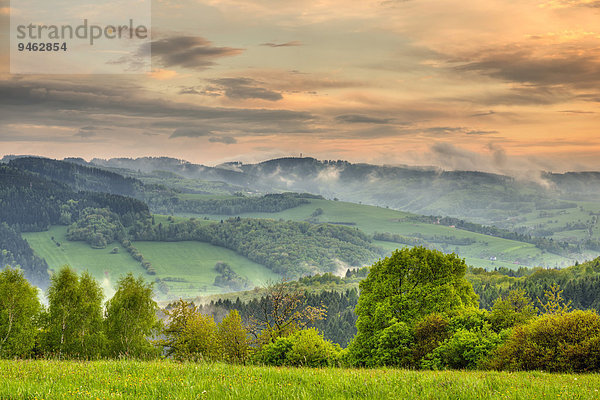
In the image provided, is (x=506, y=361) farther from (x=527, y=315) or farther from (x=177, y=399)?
(x=177, y=399)

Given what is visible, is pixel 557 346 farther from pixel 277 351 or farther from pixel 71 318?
pixel 71 318

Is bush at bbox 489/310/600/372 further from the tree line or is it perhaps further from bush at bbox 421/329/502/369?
bush at bbox 421/329/502/369

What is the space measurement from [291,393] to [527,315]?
4070 cm

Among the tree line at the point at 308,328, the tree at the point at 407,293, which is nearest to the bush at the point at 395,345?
the tree line at the point at 308,328

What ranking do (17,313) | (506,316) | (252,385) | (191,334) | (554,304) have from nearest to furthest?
(252,385)
(506,316)
(554,304)
(17,313)
(191,334)

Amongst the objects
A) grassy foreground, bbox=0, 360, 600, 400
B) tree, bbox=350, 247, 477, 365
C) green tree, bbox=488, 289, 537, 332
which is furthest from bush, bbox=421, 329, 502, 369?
grassy foreground, bbox=0, 360, 600, 400

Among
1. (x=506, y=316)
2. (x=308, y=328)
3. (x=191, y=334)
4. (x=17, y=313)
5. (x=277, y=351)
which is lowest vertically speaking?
(x=191, y=334)

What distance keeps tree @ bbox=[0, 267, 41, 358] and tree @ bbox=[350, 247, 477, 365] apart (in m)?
36.9

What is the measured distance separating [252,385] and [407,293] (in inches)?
1641

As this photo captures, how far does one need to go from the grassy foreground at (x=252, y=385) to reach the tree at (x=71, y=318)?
4314 cm

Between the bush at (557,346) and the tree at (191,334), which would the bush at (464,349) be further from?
the tree at (191,334)

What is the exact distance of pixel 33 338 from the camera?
5272 cm

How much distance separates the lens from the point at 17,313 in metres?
51.9

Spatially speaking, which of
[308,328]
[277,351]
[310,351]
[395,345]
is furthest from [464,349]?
[277,351]
